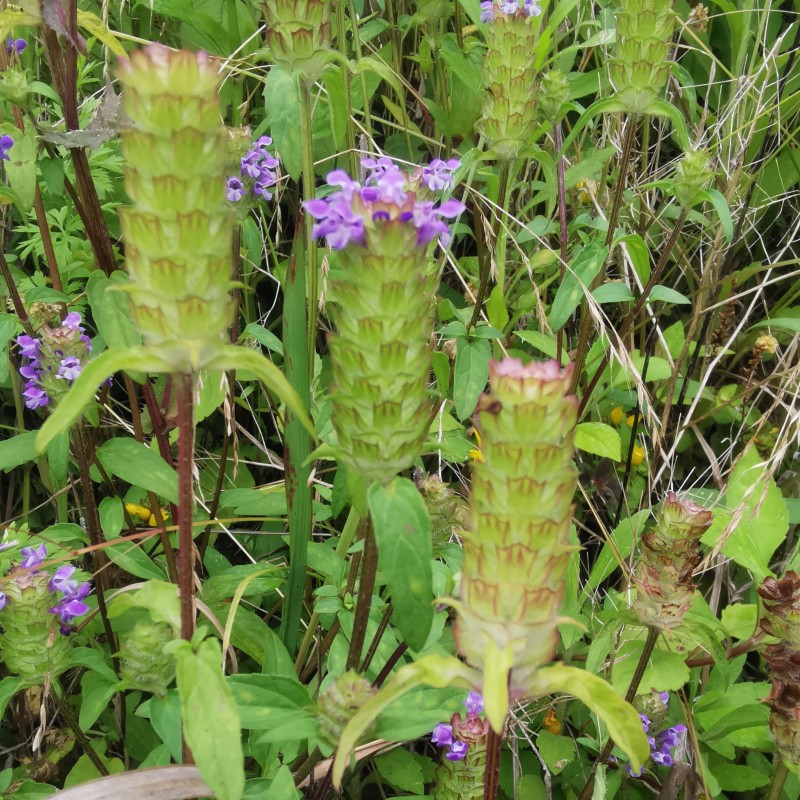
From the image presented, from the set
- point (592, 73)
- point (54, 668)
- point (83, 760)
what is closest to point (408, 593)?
point (54, 668)

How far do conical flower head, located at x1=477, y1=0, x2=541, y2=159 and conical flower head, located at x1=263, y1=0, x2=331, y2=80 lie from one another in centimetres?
60

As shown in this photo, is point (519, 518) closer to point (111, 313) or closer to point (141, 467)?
point (141, 467)

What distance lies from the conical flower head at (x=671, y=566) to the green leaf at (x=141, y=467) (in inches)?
39.9

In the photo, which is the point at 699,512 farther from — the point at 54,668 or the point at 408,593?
the point at 54,668

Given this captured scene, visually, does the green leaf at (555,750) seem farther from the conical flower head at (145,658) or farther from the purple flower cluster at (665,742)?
the conical flower head at (145,658)

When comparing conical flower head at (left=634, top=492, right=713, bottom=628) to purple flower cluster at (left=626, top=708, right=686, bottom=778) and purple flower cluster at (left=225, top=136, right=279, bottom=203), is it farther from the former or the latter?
purple flower cluster at (left=225, top=136, right=279, bottom=203)

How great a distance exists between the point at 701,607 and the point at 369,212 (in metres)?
1.44

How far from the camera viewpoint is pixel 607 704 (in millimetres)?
1026

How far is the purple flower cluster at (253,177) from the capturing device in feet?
6.79

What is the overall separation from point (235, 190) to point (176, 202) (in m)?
1.16

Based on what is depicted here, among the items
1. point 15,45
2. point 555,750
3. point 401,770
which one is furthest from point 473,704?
point 15,45

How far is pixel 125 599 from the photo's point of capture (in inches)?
48.2

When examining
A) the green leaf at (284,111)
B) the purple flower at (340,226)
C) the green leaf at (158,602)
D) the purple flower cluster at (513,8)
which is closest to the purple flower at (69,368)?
the green leaf at (284,111)

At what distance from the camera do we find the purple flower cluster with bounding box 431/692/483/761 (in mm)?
1757
